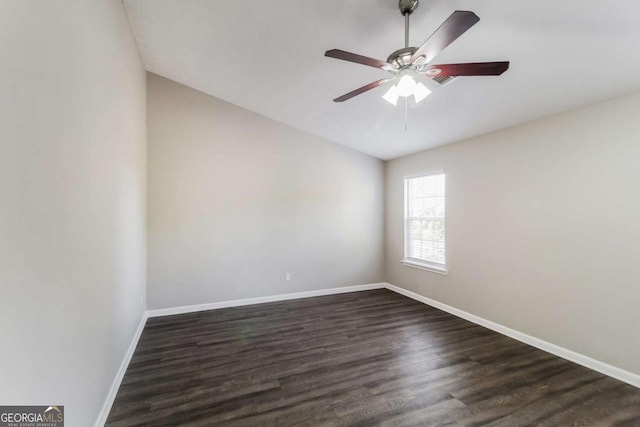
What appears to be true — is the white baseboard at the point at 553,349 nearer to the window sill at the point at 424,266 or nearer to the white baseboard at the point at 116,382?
the window sill at the point at 424,266

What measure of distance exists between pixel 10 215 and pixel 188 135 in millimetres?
3361

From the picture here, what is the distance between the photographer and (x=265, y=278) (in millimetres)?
4449

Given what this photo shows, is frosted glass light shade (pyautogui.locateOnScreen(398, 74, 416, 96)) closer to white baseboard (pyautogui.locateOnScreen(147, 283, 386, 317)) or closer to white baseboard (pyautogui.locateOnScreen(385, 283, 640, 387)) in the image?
white baseboard (pyautogui.locateOnScreen(385, 283, 640, 387))

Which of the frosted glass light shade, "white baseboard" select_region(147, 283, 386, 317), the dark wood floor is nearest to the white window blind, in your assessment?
"white baseboard" select_region(147, 283, 386, 317)

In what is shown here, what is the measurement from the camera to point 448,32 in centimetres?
136

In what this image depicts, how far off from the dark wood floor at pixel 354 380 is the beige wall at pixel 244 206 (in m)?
0.86

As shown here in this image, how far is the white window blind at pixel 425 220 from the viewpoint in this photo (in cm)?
432

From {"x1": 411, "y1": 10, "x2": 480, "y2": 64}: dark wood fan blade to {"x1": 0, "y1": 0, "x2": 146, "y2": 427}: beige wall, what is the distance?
167cm

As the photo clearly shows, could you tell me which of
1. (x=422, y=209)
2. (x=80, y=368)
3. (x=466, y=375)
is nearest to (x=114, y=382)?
(x=80, y=368)

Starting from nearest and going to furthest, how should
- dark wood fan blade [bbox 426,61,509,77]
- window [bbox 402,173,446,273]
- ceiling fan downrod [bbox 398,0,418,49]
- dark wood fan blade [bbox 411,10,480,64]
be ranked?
dark wood fan blade [bbox 411,10,480,64] → dark wood fan blade [bbox 426,61,509,77] → ceiling fan downrod [bbox 398,0,418,49] → window [bbox 402,173,446,273]

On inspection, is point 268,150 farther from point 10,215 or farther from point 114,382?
point 10,215

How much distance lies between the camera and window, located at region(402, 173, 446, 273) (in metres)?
4.32

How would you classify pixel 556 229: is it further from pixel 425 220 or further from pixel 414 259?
pixel 414 259

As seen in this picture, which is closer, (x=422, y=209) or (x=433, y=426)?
(x=433, y=426)
